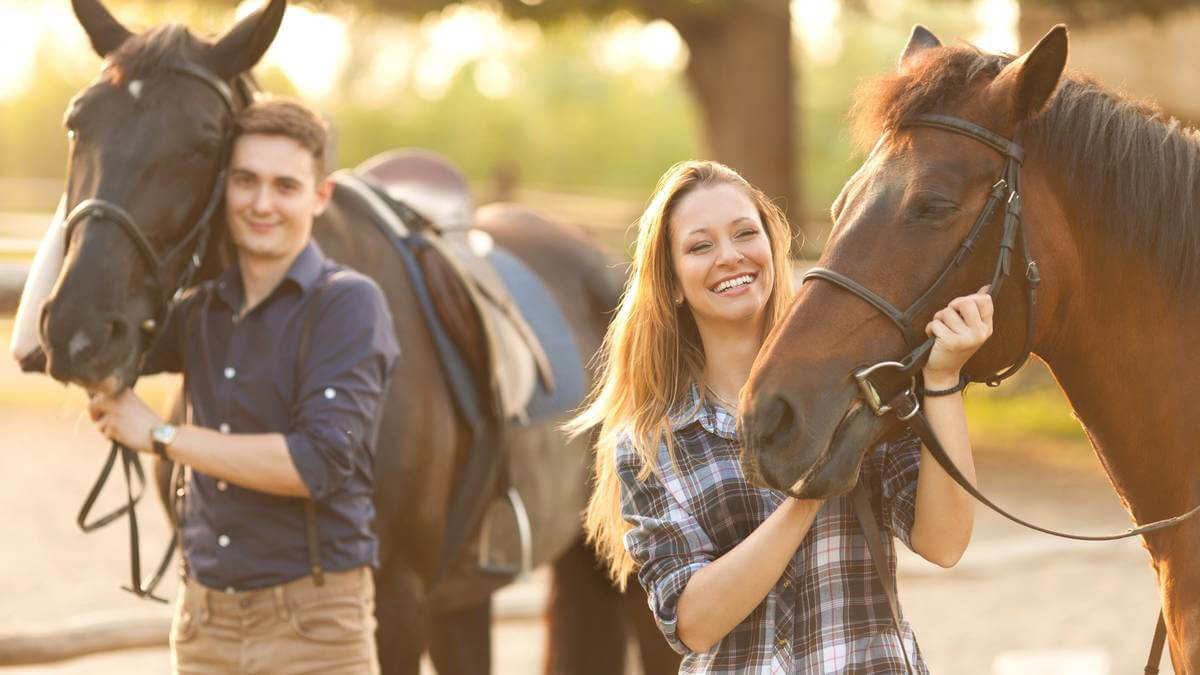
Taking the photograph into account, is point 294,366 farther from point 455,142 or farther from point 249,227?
point 455,142

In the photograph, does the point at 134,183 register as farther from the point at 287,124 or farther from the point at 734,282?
the point at 734,282

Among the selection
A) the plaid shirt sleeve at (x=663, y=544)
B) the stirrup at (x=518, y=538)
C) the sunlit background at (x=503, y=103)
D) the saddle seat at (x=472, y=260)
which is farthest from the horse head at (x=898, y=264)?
the sunlit background at (x=503, y=103)

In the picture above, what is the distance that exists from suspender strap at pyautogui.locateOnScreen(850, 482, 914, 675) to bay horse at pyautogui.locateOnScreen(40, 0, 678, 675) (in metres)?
1.40

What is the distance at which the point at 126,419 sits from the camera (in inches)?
100.0

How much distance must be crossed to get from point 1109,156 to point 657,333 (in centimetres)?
72

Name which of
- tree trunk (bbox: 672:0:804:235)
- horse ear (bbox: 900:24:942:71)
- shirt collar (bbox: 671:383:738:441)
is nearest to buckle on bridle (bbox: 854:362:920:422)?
shirt collar (bbox: 671:383:738:441)

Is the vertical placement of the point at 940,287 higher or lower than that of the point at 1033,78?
lower

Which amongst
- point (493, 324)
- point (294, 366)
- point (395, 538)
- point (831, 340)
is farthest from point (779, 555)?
point (493, 324)

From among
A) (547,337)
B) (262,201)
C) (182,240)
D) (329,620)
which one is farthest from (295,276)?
(547,337)

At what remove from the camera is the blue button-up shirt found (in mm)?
2527

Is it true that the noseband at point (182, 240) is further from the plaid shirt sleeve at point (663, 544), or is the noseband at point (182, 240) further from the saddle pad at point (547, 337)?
the saddle pad at point (547, 337)

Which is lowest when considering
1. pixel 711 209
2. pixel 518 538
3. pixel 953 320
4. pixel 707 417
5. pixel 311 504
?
pixel 518 538

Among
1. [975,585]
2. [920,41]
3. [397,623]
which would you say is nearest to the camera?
[920,41]

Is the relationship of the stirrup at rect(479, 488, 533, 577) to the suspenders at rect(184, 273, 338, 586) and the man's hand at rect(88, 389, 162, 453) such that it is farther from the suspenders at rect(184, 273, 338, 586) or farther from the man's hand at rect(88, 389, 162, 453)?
the man's hand at rect(88, 389, 162, 453)
